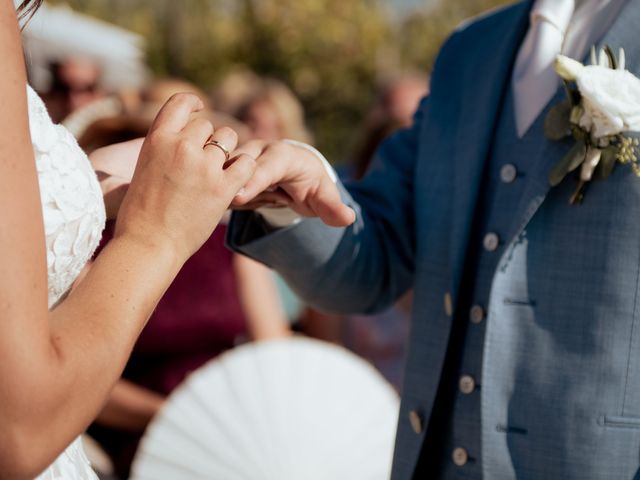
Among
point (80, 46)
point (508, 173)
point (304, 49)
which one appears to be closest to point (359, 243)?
point (508, 173)

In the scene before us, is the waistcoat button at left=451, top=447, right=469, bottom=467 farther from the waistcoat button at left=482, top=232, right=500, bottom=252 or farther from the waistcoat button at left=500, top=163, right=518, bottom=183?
the waistcoat button at left=500, top=163, right=518, bottom=183

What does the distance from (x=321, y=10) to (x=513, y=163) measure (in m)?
14.8

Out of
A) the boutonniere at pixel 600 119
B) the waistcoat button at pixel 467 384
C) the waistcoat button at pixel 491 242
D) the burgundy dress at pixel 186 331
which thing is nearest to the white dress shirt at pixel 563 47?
the boutonniere at pixel 600 119

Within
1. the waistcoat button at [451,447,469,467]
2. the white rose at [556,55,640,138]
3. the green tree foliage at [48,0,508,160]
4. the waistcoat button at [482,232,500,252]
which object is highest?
the white rose at [556,55,640,138]


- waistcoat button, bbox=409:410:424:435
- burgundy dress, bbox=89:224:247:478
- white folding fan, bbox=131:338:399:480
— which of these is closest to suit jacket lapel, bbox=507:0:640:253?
waistcoat button, bbox=409:410:424:435

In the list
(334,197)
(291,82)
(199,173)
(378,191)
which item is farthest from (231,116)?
(291,82)

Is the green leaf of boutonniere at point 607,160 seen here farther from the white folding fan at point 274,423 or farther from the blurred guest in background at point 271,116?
the blurred guest in background at point 271,116

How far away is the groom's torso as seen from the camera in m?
1.88

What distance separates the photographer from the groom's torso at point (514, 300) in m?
1.88

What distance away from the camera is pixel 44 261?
4.33 ft

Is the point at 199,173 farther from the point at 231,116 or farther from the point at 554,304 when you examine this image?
the point at 231,116

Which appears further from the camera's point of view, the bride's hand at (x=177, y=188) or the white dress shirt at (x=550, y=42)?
the white dress shirt at (x=550, y=42)

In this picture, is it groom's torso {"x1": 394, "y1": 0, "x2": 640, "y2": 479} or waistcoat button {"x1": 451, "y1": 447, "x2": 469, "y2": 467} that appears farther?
waistcoat button {"x1": 451, "y1": 447, "x2": 469, "y2": 467}

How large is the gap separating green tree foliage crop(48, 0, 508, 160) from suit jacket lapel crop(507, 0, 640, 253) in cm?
1394
